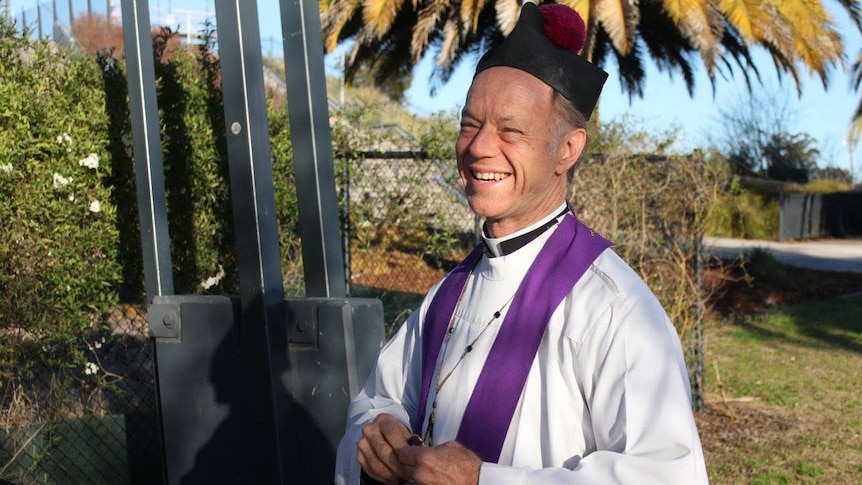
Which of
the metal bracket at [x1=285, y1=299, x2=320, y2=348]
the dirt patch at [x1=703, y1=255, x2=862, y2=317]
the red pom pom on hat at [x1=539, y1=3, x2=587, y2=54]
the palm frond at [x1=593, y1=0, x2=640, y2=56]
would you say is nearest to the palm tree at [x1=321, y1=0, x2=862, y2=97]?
the palm frond at [x1=593, y1=0, x2=640, y2=56]

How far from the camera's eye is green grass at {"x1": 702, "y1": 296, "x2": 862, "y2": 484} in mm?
6734

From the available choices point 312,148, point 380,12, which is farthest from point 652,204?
point 380,12

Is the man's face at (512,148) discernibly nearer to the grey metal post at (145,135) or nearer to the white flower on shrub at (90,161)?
the grey metal post at (145,135)

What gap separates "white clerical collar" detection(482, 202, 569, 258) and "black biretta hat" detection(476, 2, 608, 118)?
0.27 metres

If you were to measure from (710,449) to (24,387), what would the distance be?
4.70m

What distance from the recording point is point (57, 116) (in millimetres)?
5289

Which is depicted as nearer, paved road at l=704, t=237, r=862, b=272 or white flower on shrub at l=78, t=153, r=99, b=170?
white flower on shrub at l=78, t=153, r=99, b=170

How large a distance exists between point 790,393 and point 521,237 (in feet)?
24.5

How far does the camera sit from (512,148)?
2260 millimetres

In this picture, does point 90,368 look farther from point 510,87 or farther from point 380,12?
point 380,12

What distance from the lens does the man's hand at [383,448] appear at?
2152 millimetres

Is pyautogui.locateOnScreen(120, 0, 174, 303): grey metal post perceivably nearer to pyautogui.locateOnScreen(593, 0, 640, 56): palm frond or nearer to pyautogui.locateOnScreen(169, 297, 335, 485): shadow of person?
pyautogui.locateOnScreen(169, 297, 335, 485): shadow of person

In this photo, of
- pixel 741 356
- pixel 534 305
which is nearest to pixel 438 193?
pixel 741 356

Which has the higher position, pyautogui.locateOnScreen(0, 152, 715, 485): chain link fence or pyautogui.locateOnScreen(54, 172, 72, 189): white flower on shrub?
pyautogui.locateOnScreen(54, 172, 72, 189): white flower on shrub
